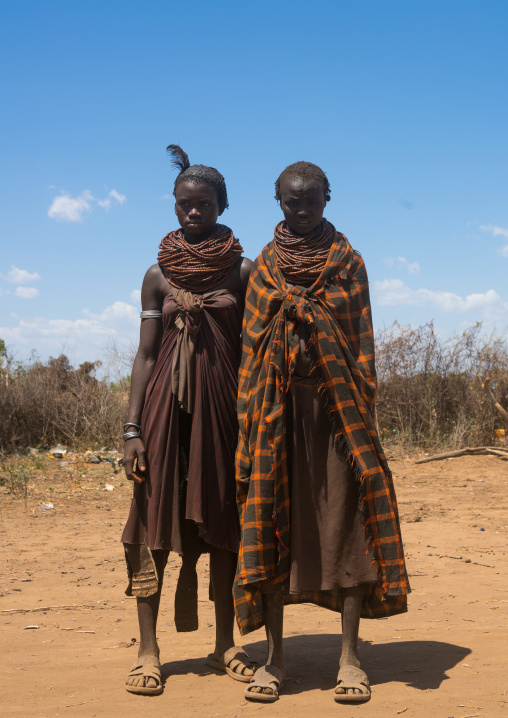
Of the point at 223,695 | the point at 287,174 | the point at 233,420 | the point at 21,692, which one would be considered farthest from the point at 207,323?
the point at 21,692

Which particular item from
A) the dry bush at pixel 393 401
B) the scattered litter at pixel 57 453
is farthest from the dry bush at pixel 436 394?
the scattered litter at pixel 57 453

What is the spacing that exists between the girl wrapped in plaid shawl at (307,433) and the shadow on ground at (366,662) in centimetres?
25

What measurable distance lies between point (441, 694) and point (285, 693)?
0.68 metres

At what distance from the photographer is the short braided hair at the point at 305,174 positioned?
130 inches

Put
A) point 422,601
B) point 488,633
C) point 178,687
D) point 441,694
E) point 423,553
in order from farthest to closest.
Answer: point 423,553 < point 422,601 < point 488,633 < point 178,687 < point 441,694

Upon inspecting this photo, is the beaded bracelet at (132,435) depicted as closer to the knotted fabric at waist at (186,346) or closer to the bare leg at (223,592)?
the knotted fabric at waist at (186,346)

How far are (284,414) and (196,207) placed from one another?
1.11 m

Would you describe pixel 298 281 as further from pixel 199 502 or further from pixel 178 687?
pixel 178 687

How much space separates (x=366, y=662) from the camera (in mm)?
3596

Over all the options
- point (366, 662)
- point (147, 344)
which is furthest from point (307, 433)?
point (366, 662)

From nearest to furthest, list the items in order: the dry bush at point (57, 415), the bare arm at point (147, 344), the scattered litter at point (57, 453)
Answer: the bare arm at point (147, 344)
the scattered litter at point (57, 453)
the dry bush at point (57, 415)

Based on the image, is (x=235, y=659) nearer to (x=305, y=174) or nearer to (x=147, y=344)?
(x=147, y=344)

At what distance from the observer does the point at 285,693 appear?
10.4 feet

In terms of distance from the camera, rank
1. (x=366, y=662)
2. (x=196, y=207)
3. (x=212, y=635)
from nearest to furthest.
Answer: (x=196, y=207)
(x=366, y=662)
(x=212, y=635)
